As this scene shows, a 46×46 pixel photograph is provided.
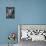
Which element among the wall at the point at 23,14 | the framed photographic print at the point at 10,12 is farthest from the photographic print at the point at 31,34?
the framed photographic print at the point at 10,12

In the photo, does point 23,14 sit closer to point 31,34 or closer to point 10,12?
point 10,12

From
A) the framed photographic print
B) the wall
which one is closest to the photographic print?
the wall

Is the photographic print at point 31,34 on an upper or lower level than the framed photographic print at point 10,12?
lower

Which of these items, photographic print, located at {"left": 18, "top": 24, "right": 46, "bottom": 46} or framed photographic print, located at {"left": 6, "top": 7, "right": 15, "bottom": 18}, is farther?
framed photographic print, located at {"left": 6, "top": 7, "right": 15, "bottom": 18}

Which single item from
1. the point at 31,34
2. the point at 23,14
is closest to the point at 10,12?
the point at 23,14

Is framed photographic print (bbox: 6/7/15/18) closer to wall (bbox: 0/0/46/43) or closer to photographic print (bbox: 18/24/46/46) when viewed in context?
wall (bbox: 0/0/46/43)

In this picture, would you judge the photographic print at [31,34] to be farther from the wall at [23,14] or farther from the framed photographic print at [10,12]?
the framed photographic print at [10,12]

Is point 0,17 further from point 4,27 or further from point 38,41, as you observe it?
point 38,41

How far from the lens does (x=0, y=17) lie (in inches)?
146

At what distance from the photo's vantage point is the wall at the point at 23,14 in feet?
12.2

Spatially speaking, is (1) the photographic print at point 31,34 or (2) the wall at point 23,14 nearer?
(1) the photographic print at point 31,34

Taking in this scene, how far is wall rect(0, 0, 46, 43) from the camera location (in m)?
3.71

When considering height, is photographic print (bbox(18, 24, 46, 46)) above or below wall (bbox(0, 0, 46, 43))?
below

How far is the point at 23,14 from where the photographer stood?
12.2 ft
